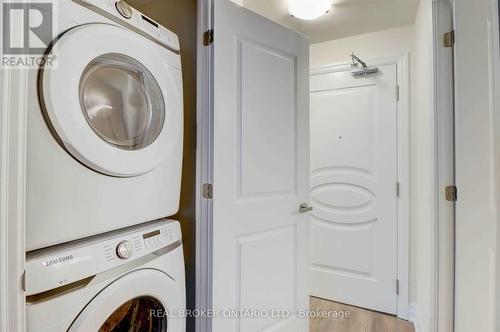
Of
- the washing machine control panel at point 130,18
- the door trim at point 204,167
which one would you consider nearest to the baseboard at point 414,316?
the door trim at point 204,167

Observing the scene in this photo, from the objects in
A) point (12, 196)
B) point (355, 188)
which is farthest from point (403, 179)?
point (12, 196)

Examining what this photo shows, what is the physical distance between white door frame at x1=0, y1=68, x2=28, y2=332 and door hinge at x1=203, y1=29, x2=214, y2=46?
846mm

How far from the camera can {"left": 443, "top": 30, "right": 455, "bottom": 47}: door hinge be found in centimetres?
132

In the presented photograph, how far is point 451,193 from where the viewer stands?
4.35ft

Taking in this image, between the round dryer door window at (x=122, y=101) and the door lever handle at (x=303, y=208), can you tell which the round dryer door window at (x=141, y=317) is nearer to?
the round dryer door window at (x=122, y=101)

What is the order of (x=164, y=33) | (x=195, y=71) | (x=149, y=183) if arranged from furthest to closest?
(x=195, y=71) < (x=164, y=33) < (x=149, y=183)

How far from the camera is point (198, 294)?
134 cm

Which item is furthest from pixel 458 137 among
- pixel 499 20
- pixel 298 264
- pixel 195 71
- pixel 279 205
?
pixel 195 71

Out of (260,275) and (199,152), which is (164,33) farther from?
(260,275)

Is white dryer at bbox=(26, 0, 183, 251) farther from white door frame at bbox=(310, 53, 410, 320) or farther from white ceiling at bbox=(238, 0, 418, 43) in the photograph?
white door frame at bbox=(310, 53, 410, 320)

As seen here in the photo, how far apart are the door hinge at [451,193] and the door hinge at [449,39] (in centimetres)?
67

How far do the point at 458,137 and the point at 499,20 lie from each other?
77 centimetres

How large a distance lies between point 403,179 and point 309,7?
4.75 ft

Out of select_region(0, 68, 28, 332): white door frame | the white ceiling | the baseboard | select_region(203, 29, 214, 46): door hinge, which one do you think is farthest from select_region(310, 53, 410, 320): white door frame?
select_region(0, 68, 28, 332): white door frame
